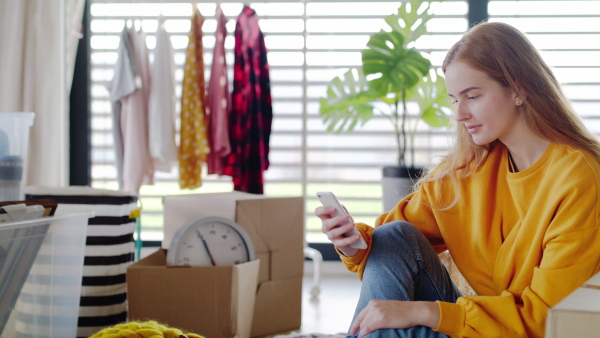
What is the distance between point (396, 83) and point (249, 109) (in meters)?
0.69

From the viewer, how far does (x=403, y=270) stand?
1229 mm

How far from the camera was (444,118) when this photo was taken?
2.87m

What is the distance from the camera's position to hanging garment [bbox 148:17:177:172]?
2.81 meters

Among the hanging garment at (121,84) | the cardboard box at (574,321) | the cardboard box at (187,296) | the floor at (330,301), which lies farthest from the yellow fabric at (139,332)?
the hanging garment at (121,84)

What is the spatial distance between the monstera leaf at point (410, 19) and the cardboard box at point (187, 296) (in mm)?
1528

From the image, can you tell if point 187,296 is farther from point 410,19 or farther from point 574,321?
point 410,19

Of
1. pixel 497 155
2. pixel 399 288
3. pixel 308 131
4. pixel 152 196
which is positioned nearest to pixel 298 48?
pixel 308 131

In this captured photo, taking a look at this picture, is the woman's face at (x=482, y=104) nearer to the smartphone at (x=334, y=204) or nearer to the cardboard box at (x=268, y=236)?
the smartphone at (x=334, y=204)

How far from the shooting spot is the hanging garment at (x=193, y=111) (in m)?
2.82

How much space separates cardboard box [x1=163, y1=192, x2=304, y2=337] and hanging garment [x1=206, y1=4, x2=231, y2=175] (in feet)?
2.39

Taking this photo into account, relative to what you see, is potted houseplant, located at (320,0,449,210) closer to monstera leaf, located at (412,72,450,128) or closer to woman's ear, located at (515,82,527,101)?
monstera leaf, located at (412,72,450,128)

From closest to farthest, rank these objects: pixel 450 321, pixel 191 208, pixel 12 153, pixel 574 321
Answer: pixel 574 321, pixel 450 321, pixel 12 153, pixel 191 208

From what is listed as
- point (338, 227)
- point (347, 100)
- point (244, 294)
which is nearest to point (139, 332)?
point (338, 227)

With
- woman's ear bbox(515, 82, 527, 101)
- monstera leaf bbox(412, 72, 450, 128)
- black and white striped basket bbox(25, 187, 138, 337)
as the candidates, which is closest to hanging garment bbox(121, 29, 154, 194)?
black and white striped basket bbox(25, 187, 138, 337)
